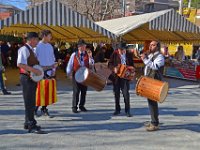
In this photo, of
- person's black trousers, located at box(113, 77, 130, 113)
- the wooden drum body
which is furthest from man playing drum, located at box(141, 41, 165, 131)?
person's black trousers, located at box(113, 77, 130, 113)

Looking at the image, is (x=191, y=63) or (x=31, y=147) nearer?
(x=31, y=147)

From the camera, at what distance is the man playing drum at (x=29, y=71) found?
19.2 ft

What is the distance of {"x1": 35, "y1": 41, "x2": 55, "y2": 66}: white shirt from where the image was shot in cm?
707

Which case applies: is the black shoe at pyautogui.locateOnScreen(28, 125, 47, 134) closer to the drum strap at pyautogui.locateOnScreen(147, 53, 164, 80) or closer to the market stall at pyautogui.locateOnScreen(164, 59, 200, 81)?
the drum strap at pyautogui.locateOnScreen(147, 53, 164, 80)

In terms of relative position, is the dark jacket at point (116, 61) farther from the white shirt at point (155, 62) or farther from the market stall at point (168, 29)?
the market stall at point (168, 29)

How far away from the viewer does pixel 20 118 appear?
24.3 feet

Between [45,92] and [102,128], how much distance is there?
1326mm

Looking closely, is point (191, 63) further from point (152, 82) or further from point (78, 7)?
point (78, 7)

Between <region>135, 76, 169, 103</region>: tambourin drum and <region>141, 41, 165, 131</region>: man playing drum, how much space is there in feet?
0.55

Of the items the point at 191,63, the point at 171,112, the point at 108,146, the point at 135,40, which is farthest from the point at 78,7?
the point at 108,146

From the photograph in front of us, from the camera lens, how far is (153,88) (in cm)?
633

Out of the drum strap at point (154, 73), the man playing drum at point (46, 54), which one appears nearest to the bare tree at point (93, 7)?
the man playing drum at point (46, 54)

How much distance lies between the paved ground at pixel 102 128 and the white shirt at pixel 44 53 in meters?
1.19

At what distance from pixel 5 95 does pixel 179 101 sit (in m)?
5.23
